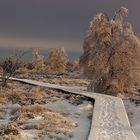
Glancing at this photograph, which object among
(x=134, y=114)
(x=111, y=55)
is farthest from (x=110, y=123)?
(x=111, y=55)

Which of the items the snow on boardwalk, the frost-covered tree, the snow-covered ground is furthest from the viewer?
the frost-covered tree

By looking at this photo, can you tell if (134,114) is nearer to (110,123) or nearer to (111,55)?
(110,123)

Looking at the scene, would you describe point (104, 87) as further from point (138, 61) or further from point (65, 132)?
point (65, 132)

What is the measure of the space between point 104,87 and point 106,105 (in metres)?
15.2

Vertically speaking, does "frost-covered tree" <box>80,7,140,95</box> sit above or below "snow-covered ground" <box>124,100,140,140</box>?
above

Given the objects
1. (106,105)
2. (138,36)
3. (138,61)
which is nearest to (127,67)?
(138,61)

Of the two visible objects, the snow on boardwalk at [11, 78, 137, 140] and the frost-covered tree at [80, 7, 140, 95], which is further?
the frost-covered tree at [80, 7, 140, 95]

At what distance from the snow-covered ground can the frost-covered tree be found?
22.8 feet

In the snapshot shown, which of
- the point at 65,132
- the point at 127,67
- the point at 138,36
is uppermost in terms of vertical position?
the point at 138,36

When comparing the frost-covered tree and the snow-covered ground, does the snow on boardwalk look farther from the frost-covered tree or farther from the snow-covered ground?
the frost-covered tree

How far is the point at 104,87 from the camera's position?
43.8 meters

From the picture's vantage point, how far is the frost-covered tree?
141ft

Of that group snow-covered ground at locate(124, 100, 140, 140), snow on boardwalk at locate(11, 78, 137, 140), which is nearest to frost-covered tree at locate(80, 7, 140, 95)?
snow-covered ground at locate(124, 100, 140, 140)

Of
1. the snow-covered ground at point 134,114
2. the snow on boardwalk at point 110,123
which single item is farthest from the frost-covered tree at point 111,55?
the snow on boardwalk at point 110,123
